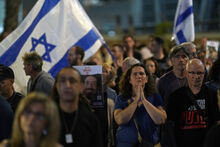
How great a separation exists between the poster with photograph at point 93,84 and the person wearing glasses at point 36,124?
2.84 meters

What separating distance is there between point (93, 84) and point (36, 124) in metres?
2.97

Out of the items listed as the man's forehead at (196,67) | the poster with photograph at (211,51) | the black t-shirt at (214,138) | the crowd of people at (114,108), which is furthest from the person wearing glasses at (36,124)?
the poster with photograph at (211,51)

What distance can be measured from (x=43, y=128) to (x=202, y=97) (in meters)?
2.85

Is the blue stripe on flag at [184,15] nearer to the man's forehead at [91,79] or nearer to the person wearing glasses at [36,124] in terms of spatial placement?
the man's forehead at [91,79]

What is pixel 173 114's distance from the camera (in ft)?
20.6

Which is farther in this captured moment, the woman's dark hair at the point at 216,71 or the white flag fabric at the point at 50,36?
the white flag fabric at the point at 50,36

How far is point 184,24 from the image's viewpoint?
10.1 metres

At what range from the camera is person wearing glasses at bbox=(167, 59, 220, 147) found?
20.1ft

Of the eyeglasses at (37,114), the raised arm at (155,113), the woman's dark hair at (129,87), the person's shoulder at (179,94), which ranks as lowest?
the raised arm at (155,113)

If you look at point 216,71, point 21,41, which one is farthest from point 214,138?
point 21,41

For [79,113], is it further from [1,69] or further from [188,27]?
[188,27]

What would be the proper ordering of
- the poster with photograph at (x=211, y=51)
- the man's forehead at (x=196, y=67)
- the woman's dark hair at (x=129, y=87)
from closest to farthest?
the man's forehead at (x=196, y=67) → the woman's dark hair at (x=129, y=87) → the poster with photograph at (x=211, y=51)

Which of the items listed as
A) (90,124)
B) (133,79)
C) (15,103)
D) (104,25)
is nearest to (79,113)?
(90,124)

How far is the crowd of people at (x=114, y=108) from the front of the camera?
3.99 metres
